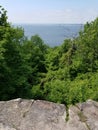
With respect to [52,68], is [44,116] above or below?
above

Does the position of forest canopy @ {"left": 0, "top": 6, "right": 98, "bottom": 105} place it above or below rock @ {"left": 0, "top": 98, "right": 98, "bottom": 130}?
below

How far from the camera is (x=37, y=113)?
512 cm

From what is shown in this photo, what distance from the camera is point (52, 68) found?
1374 inches

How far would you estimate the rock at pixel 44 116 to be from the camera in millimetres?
4801

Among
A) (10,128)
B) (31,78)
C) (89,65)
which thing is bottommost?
(31,78)

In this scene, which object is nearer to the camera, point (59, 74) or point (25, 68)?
point (25, 68)

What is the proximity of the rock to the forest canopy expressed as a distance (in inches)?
660

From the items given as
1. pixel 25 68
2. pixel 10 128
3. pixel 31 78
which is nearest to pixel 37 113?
pixel 10 128

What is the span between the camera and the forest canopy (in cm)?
2425

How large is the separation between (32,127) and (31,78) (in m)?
31.1

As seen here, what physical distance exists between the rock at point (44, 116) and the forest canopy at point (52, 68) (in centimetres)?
1677

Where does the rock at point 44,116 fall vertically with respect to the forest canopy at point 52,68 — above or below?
above

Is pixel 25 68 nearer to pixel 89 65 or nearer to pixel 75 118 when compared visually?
pixel 89 65

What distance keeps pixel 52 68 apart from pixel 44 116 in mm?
29877
